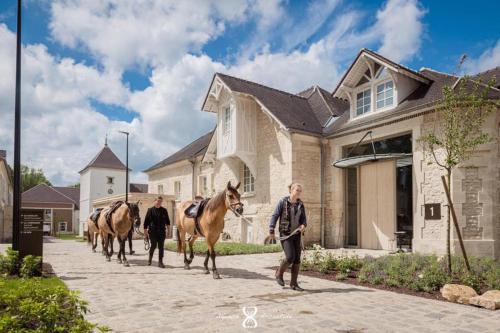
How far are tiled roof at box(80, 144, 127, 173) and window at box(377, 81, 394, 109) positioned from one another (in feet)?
127

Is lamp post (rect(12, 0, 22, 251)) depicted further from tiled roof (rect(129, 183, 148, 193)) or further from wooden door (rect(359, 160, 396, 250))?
tiled roof (rect(129, 183, 148, 193))

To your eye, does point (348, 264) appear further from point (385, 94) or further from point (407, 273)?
point (385, 94)

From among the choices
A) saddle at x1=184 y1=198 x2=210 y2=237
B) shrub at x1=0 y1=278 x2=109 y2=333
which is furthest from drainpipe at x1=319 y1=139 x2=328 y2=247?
shrub at x1=0 y1=278 x2=109 y2=333

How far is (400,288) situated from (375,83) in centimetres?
1042

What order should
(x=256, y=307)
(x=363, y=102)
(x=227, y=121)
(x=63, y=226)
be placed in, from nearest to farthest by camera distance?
1. (x=256, y=307)
2. (x=363, y=102)
3. (x=227, y=121)
4. (x=63, y=226)

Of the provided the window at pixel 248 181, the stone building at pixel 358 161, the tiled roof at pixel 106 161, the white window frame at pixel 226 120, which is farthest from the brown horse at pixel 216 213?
the tiled roof at pixel 106 161

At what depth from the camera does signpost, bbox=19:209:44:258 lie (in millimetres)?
8930

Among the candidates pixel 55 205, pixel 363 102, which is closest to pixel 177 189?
pixel 363 102

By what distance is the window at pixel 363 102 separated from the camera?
16489 millimetres

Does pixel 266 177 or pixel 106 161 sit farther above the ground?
pixel 106 161

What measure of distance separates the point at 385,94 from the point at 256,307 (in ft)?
40.0

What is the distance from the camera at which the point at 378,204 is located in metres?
15.4

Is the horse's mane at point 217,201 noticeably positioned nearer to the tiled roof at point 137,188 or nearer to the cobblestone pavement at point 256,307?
the cobblestone pavement at point 256,307

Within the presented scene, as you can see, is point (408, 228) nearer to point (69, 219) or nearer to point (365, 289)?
point (365, 289)
